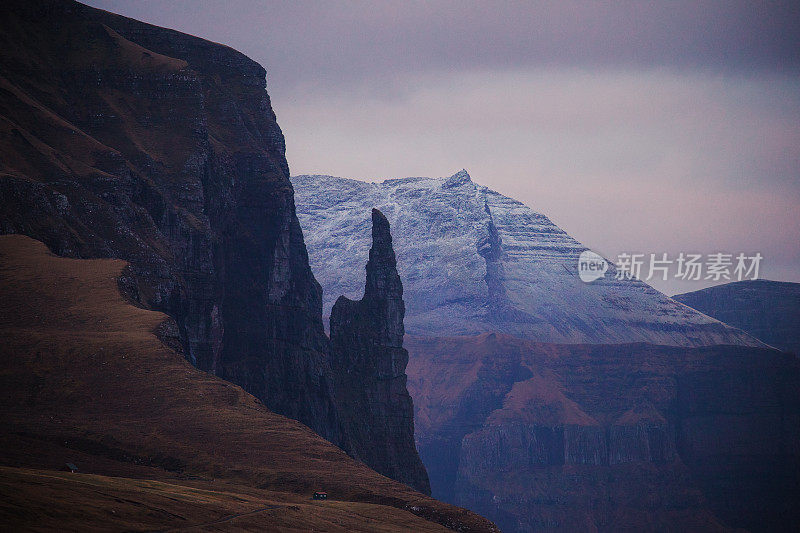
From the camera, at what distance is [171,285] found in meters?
191

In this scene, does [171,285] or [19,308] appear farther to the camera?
[171,285]

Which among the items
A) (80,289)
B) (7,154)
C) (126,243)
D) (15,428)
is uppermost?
(7,154)

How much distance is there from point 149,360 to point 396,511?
35.5m

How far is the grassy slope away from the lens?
119m

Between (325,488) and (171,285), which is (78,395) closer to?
(325,488)

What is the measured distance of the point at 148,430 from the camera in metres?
136

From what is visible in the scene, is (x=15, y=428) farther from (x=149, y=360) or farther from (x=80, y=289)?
(x=80, y=289)

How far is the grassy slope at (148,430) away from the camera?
119 meters

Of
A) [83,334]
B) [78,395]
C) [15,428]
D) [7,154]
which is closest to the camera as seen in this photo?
[15,428]

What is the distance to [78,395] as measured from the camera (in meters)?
139

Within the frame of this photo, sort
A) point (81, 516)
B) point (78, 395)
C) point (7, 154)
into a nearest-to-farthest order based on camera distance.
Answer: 1. point (81, 516)
2. point (78, 395)
3. point (7, 154)

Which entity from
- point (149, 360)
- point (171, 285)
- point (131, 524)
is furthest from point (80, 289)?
point (131, 524)

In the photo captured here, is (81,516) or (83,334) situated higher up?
(83,334)

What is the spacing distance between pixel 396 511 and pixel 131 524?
3840 cm
